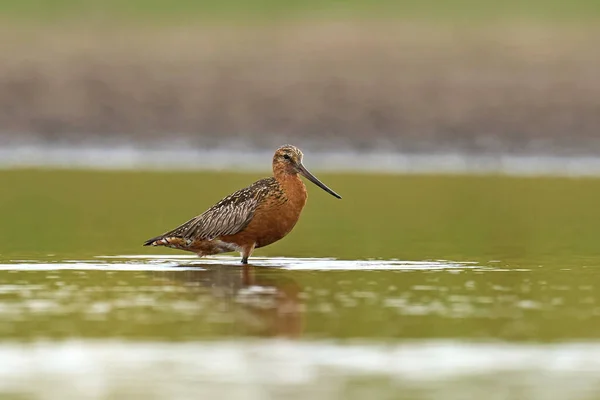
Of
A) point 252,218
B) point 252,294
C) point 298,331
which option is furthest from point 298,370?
point 252,218

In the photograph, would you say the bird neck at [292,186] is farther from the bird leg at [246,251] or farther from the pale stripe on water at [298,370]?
the pale stripe on water at [298,370]

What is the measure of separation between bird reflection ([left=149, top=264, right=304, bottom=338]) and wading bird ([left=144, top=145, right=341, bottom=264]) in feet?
1.02

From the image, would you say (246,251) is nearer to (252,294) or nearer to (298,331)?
(252,294)

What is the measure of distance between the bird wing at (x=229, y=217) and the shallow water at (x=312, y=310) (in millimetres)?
320

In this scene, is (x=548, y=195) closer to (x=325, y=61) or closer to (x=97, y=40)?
Result: (x=325, y=61)

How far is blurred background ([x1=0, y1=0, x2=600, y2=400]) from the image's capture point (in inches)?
398

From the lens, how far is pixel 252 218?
50.1ft

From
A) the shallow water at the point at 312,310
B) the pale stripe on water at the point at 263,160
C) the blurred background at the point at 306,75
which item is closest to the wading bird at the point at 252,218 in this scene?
the shallow water at the point at 312,310

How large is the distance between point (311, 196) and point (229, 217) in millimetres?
10886

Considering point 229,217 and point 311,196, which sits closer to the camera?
point 229,217

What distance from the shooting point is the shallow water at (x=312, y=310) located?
31.2 ft

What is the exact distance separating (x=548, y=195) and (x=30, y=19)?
19584mm

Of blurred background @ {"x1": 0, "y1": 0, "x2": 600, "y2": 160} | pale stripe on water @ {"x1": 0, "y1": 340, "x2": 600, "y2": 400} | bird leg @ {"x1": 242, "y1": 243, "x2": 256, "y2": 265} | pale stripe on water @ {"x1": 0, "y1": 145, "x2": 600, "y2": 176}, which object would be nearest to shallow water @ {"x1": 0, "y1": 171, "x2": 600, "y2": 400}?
pale stripe on water @ {"x1": 0, "y1": 340, "x2": 600, "y2": 400}

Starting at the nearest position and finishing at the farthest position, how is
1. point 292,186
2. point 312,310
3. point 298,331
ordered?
1. point 298,331
2. point 312,310
3. point 292,186
